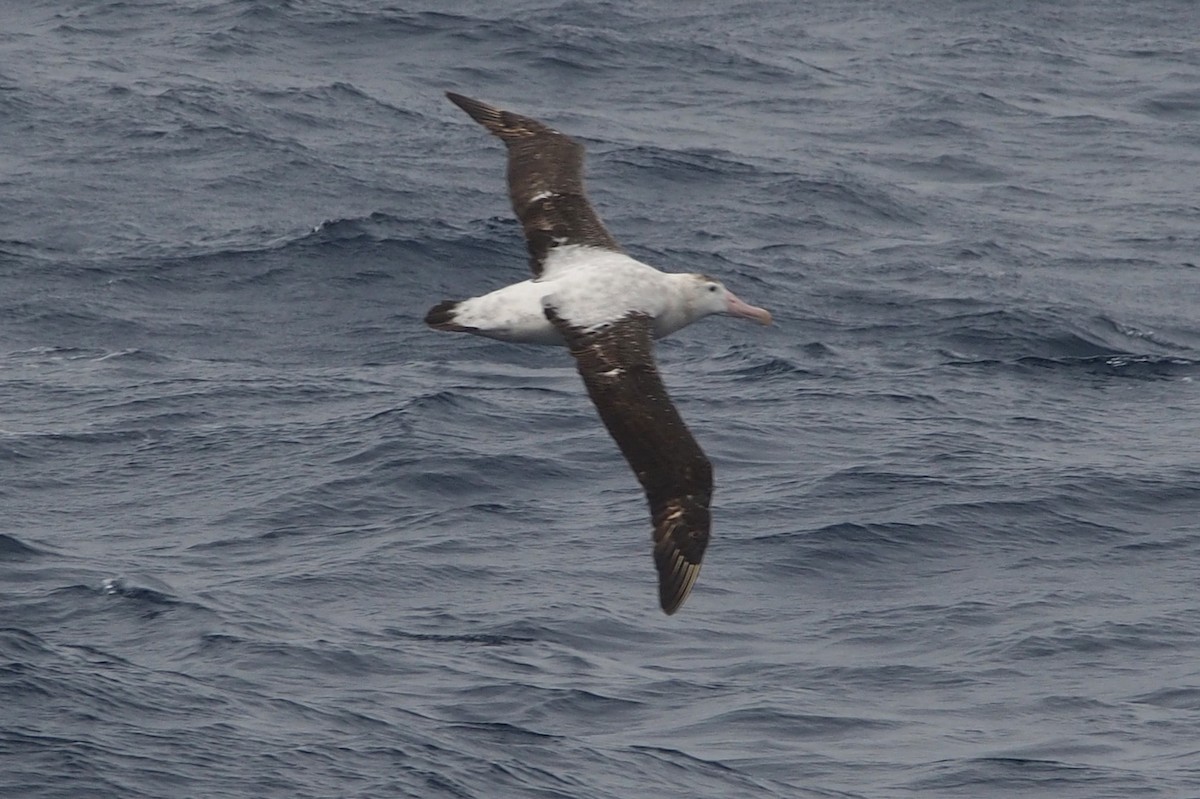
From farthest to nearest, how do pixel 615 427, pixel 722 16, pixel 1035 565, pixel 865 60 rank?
1. pixel 722 16
2. pixel 865 60
3. pixel 1035 565
4. pixel 615 427

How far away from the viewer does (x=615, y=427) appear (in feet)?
39.1

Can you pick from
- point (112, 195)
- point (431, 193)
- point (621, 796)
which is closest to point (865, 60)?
point (431, 193)

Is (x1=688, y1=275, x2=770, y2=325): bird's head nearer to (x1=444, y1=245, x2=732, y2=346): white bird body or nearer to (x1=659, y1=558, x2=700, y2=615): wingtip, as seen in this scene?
(x1=444, y1=245, x2=732, y2=346): white bird body

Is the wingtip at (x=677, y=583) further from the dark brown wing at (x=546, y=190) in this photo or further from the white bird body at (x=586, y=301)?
the dark brown wing at (x=546, y=190)

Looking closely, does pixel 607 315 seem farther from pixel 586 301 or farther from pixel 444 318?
pixel 444 318

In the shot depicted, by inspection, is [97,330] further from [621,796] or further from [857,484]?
[621,796]

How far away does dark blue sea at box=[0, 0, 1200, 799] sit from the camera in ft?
55.2

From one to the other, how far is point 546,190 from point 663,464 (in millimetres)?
3203

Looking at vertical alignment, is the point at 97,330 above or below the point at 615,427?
below

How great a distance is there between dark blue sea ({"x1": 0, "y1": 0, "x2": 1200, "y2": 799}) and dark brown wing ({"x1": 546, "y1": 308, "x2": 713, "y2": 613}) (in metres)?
4.35

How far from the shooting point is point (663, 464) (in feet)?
38.7

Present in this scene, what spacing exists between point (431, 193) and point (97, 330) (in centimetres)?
598

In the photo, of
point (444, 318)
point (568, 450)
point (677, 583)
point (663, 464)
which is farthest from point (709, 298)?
point (568, 450)

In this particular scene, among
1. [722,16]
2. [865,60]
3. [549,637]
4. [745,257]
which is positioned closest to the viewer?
[549,637]
